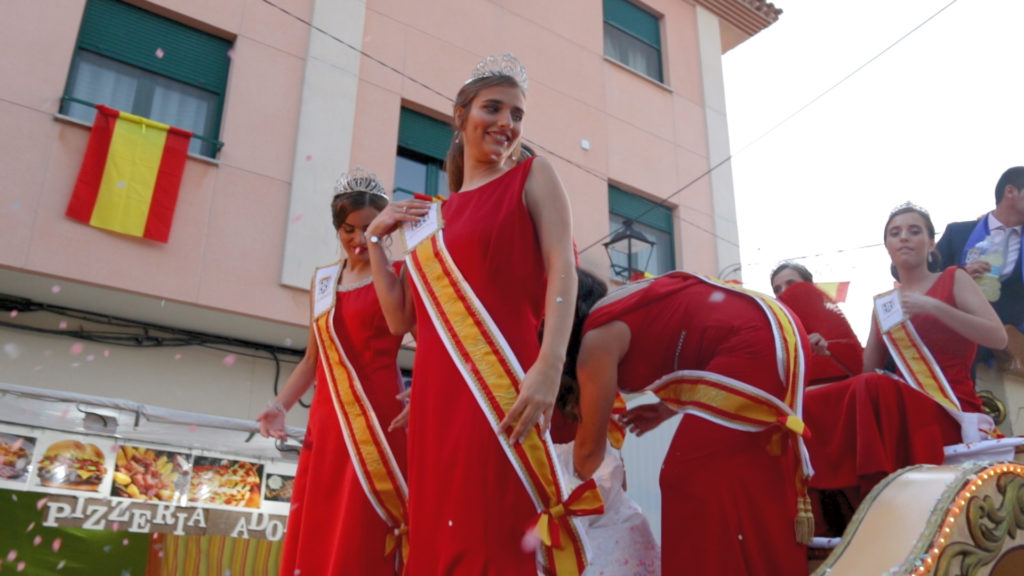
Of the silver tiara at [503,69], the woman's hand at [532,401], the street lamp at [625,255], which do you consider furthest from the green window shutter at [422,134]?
the woman's hand at [532,401]

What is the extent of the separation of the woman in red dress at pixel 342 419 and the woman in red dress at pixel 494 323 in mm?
407

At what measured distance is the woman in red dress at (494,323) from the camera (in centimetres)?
157

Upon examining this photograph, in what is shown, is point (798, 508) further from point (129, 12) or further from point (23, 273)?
point (129, 12)

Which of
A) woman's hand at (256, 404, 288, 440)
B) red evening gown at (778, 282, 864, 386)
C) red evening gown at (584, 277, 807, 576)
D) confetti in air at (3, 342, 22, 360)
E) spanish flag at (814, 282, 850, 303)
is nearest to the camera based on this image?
red evening gown at (584, 277, 807, 576)

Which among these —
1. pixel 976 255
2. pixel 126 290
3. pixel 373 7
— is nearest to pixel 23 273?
pixel 126 290

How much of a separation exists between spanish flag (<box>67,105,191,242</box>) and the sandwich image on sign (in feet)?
5.84

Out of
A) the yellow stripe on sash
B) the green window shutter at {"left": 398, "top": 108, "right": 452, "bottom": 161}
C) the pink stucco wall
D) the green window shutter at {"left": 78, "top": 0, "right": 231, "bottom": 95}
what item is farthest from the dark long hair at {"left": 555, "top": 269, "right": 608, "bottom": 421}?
the green window shutter at {"left": 398, "top": 108, "right": 452, "bottom": 161}

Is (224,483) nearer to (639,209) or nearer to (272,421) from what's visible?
(272,421)

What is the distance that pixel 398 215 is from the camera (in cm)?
215

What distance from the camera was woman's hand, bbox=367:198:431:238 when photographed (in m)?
2.11

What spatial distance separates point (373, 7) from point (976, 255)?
20.5ft

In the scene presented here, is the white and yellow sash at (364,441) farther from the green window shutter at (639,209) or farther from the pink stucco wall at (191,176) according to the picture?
the green window shutter at (639,209)

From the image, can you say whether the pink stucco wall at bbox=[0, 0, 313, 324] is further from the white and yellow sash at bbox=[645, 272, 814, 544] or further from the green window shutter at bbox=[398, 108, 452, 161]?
the white and yellow sash at bbox=[645, 272, 814, 544]

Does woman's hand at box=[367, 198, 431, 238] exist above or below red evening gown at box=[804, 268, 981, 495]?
above
